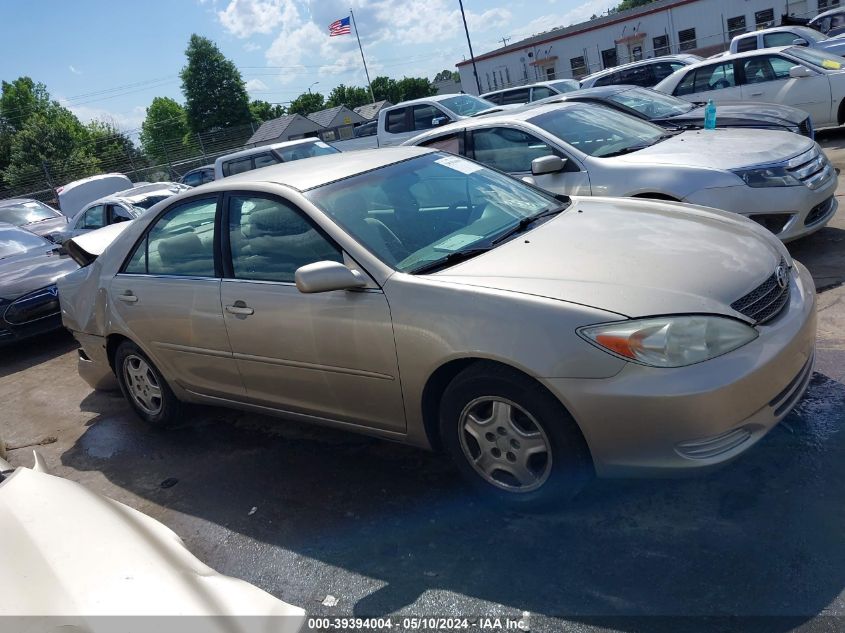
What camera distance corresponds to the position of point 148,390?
486 cm

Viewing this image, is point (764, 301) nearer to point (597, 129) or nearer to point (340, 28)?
point (597, 129)

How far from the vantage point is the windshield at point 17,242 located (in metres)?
9.27

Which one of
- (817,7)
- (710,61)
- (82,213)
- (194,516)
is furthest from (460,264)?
(817,7)

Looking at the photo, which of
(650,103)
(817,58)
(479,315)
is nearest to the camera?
(479,315)

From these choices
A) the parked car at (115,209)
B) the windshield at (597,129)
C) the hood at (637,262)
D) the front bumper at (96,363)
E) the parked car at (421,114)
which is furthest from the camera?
the parked car at (421,114)

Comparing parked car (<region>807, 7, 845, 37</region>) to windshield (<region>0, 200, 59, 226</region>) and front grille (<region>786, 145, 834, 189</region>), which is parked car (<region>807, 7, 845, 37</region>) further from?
windshield (<region>0, 200, 59, 226</region>)

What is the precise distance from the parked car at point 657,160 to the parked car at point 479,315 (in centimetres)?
178

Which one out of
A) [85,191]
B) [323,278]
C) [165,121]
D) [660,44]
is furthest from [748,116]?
[165,121]

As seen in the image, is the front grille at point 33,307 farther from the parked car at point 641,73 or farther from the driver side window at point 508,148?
the parked car at point 641,73

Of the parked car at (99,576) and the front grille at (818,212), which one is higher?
the parked car at (99,576)

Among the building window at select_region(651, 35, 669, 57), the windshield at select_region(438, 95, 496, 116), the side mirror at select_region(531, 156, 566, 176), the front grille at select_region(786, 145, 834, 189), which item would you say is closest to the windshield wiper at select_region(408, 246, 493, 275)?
the side mirror at select_region(531, 156, 566, 176)

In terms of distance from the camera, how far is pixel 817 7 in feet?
149

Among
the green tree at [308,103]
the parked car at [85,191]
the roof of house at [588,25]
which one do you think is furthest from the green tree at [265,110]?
the parked car at [85,191]

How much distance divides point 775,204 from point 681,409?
3.46 meters
